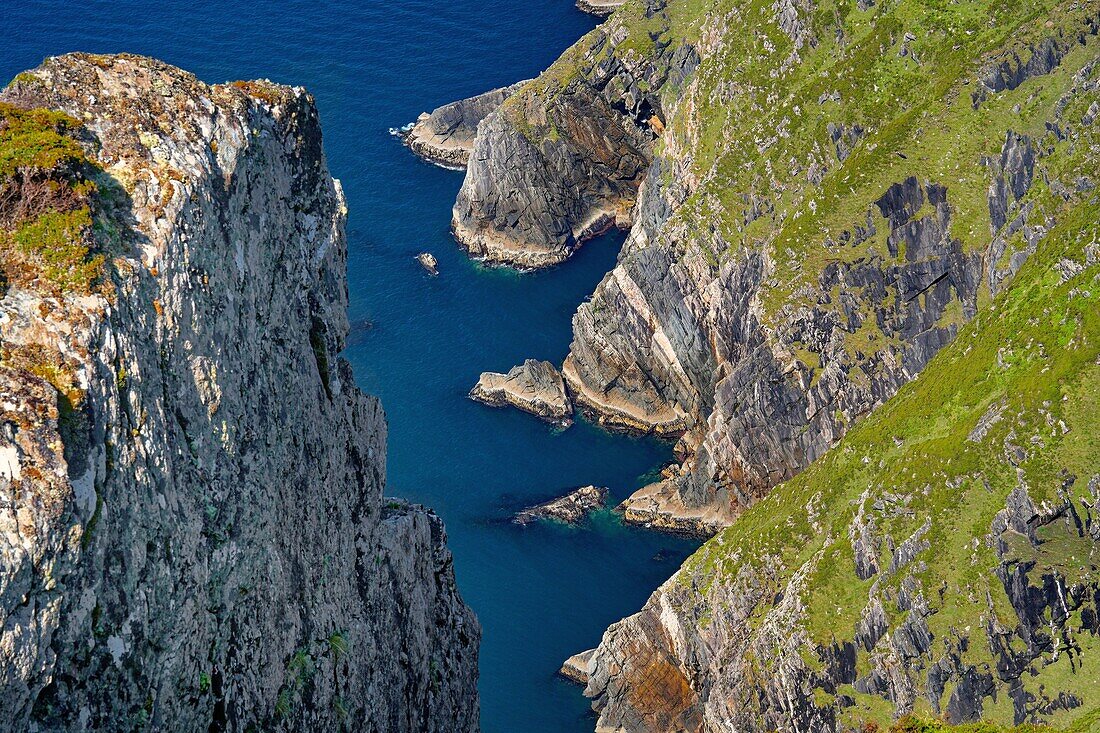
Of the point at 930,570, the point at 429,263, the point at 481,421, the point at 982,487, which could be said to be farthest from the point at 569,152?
the point at 930,570

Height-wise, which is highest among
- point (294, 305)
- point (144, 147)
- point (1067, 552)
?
point (144, 147)

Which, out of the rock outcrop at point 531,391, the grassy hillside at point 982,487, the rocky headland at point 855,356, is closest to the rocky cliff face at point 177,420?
the grassy hillside at point 982,487

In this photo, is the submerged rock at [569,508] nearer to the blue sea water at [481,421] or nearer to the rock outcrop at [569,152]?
the blue sea water at [481,421]

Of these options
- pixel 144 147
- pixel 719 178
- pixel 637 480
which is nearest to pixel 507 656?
pixel 637 480

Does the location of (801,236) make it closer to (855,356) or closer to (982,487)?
(855,356)

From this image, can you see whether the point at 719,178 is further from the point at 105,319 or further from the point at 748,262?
the point at 105,319

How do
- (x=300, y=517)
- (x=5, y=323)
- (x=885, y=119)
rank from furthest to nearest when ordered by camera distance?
1. (x=885, y=119)
2. (x=300, y=517)
3. (x=5, y=323)

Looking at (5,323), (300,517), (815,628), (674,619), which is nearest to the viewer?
(5,323)
